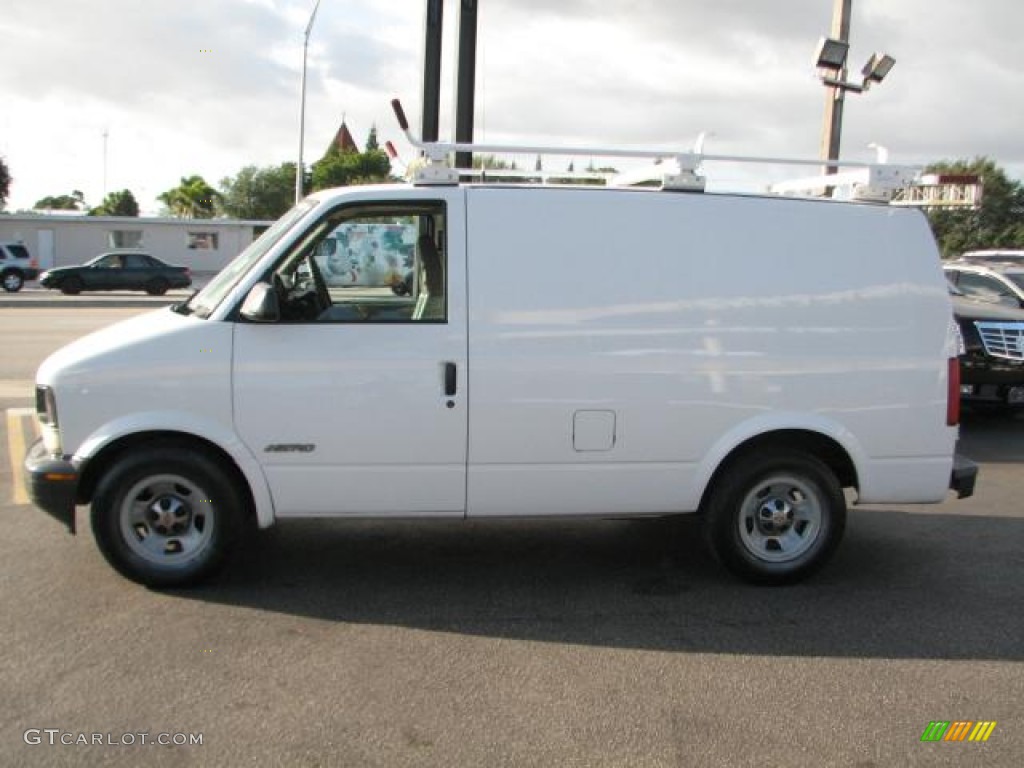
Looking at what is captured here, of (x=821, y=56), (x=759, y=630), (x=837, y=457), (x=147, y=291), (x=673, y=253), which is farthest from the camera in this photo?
(x=147, y=291)

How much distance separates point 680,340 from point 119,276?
98.8 ft

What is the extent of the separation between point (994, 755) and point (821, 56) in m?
11.9

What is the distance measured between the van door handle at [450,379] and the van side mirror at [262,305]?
2.84 feet

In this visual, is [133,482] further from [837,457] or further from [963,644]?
[963,644]

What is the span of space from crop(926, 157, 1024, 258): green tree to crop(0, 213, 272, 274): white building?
3302 cm

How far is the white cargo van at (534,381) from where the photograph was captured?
4727mm

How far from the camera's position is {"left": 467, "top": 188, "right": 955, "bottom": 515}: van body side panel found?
4.85 metres

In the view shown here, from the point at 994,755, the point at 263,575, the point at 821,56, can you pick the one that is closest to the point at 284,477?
the point at 263,575

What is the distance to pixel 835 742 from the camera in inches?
140

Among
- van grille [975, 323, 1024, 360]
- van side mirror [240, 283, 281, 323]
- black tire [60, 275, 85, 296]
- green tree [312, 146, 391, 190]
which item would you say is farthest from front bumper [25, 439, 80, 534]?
green tree [312, 146, 391, 190]

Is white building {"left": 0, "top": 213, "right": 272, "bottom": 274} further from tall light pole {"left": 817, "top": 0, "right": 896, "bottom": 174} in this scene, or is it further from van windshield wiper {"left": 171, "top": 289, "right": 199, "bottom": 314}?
van windshield wiper {"left": 171, "top": 289, "right": 199, "bottom": 314}

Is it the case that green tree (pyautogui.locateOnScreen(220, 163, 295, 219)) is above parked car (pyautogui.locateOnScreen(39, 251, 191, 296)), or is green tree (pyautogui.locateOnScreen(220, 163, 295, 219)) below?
above

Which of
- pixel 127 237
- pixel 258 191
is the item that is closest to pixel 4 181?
pixel 258 191

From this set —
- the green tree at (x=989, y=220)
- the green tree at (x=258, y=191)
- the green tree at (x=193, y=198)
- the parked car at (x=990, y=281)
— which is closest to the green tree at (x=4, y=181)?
the green tree at (x=258, y=191)
